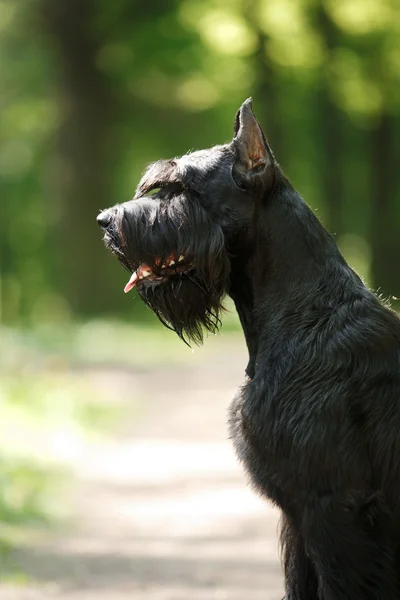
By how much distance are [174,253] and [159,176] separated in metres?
0.33

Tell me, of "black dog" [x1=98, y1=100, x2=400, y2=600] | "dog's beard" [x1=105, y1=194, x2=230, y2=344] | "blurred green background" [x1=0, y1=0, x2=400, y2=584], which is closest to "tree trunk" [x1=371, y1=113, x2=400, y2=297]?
"blurred green background" [x1=0, y1=0, x2=400, y2=584]

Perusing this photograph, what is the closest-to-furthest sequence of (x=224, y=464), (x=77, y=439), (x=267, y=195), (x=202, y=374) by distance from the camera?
(x=267, y=195) < (x=224, y=464) < (x=77, y=439) < (x=202, y=374)

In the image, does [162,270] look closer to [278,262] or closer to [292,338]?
[278,262]

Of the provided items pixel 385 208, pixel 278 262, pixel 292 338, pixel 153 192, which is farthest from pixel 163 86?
pixel 292 338

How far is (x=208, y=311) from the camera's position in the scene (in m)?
5.02

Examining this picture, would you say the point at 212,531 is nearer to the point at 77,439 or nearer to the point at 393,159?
the point at 77,439

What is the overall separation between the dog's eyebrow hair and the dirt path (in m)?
2.26

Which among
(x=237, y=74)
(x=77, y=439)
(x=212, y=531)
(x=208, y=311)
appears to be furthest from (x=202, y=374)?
(x=237, y=74)

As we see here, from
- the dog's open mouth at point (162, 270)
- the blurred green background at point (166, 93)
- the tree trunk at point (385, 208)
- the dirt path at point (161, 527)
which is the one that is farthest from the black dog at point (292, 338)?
the tree trunk at point (385, 208)

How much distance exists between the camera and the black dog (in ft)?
14.2

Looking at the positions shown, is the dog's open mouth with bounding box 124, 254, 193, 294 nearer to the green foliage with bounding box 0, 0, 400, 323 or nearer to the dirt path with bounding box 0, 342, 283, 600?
the dirt path with bounding box 0, 342, 283, 600

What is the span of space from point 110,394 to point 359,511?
9309 mm

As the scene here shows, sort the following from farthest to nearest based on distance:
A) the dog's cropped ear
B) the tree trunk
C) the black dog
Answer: the tree trunk → the dog's cropped ear → the black dog

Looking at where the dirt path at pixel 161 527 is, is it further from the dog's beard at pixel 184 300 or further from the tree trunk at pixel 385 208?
the tree trunk at pixel 385 208
